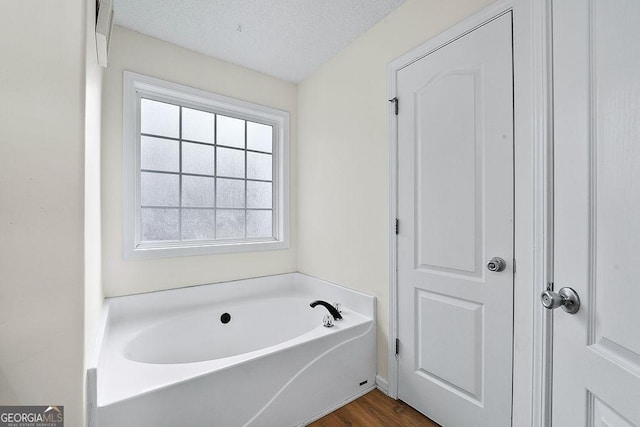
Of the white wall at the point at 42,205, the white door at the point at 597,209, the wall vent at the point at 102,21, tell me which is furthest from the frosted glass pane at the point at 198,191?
the white door at the point at 597,209

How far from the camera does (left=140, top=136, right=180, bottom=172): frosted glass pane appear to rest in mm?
2012

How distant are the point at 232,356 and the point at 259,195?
1341 mm

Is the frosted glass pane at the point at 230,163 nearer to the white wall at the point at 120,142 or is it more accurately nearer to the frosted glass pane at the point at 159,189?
the frosted glass pane at the point at 159,189

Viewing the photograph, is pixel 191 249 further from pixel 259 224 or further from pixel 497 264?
pixel 497 264

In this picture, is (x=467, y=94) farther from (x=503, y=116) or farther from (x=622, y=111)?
(x=622, y=111)

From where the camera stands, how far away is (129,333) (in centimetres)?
168

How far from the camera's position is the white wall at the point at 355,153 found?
168cm

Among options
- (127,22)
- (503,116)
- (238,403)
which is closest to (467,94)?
(503,116)

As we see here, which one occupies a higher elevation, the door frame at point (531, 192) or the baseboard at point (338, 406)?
the door frame at point (531, 192)

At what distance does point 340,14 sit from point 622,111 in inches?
64.3

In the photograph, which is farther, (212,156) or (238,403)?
(212,156)

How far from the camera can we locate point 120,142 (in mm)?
1827

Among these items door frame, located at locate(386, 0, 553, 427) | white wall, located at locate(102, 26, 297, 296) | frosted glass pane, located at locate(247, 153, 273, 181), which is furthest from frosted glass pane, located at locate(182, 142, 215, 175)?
door frame, located at locate(386, 0, 553, 427)

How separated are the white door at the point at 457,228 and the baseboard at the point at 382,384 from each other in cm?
10
